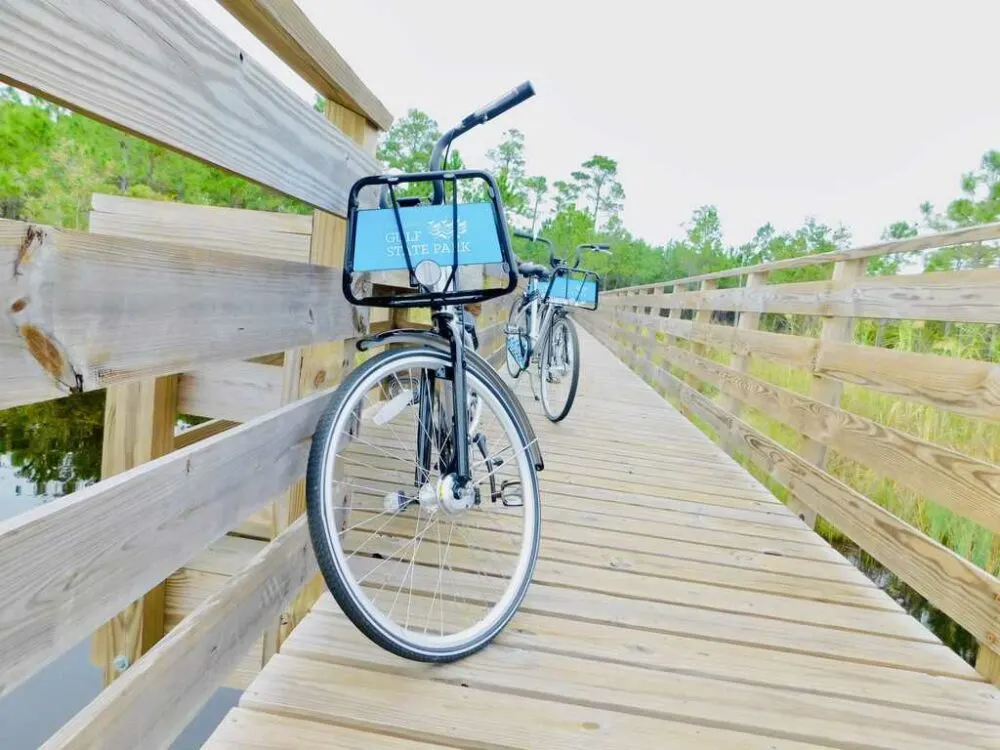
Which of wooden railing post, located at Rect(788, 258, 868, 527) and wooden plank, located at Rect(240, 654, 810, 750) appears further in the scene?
wooden railing post, located at Rect(788, 258, 868, 527)

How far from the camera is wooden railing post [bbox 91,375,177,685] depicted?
189 cm

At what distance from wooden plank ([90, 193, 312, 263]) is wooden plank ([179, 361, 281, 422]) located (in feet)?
1.55

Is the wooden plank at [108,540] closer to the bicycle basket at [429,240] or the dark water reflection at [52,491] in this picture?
the bicycle basket at [429,240]

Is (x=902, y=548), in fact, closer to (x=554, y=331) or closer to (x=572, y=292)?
(x=554, y=331)

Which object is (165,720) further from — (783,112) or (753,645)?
(783,112)

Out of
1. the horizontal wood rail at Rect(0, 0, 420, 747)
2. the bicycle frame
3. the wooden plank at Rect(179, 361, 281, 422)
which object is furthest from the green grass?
the wooden plank at Rect(179, 361, 281, 422)

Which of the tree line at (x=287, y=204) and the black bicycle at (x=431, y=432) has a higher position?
the tree line at (x=287, y=204)

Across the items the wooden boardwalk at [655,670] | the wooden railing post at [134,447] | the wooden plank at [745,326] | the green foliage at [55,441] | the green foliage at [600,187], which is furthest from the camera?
the green foliage at [600,187]

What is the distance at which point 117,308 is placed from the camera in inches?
27.6

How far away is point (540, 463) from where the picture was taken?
5.27 feet

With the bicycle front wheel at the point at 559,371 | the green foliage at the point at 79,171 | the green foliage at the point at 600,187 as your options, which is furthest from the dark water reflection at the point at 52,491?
the green foliage at the point at 600,187

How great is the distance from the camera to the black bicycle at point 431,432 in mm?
1194

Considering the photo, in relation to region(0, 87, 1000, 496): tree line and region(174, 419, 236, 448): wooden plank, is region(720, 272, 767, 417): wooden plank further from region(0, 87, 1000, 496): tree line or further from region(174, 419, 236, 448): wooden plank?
region(174, 419, 236, 448): wooden plank

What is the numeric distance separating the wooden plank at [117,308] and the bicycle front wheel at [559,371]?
2.76m
